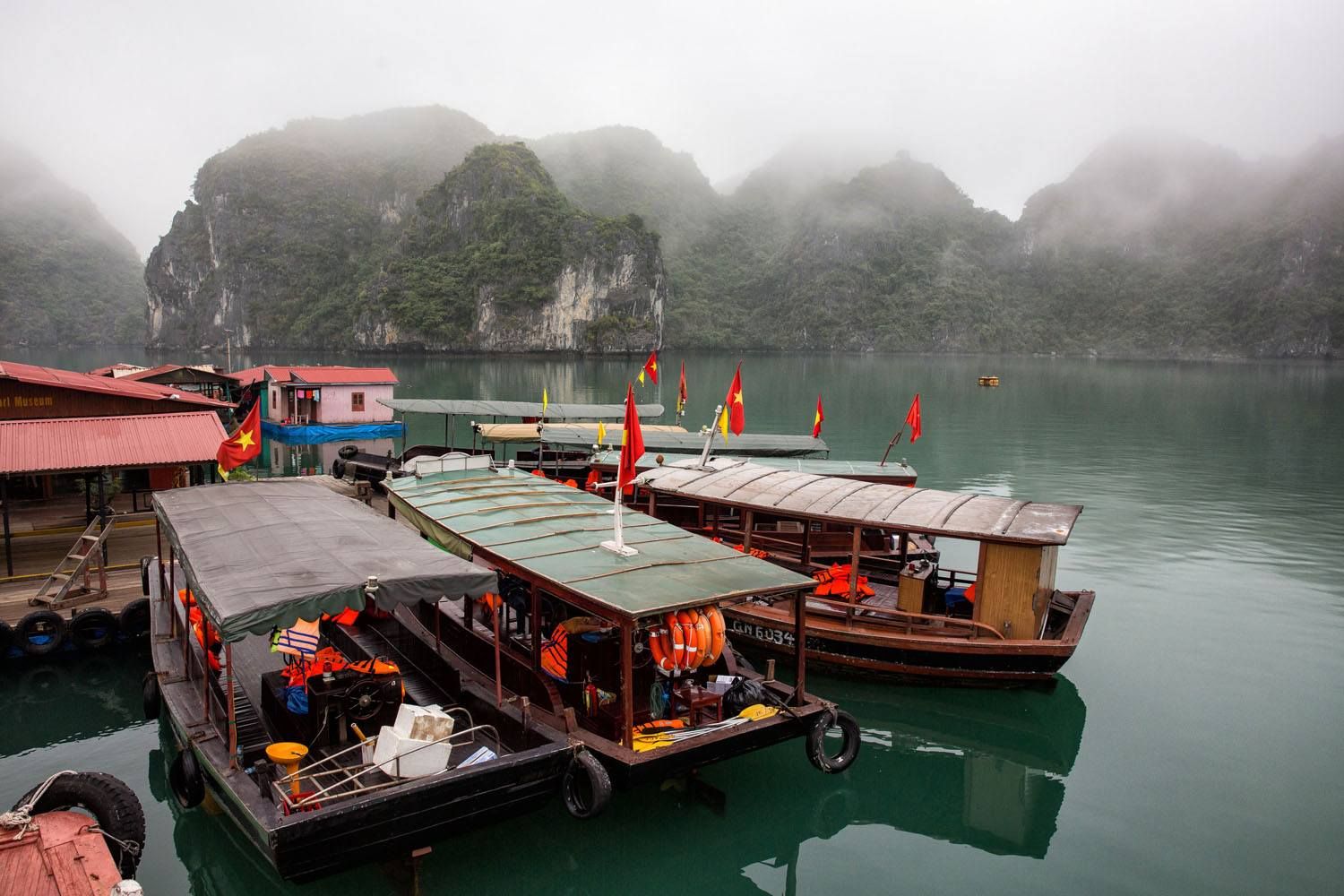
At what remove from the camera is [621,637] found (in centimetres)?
723

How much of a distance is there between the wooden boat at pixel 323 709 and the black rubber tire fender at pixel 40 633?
2.38m

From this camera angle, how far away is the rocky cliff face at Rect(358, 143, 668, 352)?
337ft

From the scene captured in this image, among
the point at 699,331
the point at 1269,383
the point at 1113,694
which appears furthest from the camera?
the point at 699,331

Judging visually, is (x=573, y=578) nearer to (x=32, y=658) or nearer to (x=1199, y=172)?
(x=32, y=658)

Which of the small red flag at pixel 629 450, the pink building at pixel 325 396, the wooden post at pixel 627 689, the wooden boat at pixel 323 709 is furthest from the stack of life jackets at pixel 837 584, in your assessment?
the pink building at pixel 325 396

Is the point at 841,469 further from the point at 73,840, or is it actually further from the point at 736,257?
the point at 736,257

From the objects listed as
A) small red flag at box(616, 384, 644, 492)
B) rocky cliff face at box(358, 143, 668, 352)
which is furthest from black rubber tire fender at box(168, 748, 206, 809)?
rocky cliff face at box(358, 143, 668, 352)

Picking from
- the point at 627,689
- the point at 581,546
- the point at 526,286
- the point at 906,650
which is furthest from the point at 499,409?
the point at 526,286

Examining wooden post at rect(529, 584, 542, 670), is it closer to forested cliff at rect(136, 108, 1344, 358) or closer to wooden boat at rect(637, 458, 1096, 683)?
wooden boat at rect(637, 458, 1096, 683)

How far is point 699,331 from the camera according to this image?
133 meters

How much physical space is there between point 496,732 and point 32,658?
7.67 meters

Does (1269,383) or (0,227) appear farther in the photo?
(0,227)

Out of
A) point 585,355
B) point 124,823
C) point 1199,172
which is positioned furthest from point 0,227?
point 1199,172

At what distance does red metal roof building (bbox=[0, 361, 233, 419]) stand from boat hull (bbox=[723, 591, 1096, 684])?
1192cm
